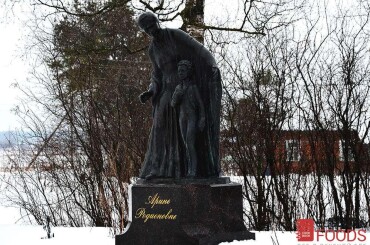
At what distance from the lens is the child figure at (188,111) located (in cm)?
634

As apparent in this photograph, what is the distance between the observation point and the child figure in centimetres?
634

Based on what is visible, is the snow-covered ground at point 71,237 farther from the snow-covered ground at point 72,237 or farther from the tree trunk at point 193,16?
the tree trunk at point 193,16

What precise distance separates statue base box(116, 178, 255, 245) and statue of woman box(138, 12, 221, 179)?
12.3 inches

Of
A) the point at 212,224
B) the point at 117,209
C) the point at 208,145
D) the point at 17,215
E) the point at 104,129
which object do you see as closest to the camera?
the point at 212,224

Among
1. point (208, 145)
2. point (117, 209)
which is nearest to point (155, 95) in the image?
point (208, 145)

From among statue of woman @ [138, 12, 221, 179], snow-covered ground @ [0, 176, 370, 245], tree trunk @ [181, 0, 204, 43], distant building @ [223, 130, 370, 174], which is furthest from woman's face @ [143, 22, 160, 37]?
tree trunk @ [181, 0, 204, 43]

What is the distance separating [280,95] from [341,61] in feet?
4.13

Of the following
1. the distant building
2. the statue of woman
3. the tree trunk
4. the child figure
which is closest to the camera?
the child figure

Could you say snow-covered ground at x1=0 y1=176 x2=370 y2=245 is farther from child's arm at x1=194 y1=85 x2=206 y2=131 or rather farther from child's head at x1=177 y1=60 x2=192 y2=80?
child's head at x1=177 y1=60 x2=192 y2=80

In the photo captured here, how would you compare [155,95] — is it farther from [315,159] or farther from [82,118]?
[82,118]

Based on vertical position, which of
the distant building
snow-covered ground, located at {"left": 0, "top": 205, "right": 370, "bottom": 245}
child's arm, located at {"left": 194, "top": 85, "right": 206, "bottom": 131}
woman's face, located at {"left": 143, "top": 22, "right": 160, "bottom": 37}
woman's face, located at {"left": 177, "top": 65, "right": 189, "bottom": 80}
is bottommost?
snow-covered ground, located at {"left": 0, "top": 205, "right": 370, "bottom": 245}

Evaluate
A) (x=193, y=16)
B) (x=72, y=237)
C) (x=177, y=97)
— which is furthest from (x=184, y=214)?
(x=193, y=16)

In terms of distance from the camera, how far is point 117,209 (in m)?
9.96

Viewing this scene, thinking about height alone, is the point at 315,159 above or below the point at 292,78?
below
